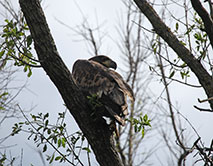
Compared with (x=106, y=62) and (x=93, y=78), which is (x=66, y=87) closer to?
(x=93, y=78)

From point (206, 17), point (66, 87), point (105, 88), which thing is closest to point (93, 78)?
point (105, 88)

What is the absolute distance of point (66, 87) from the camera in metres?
2.80

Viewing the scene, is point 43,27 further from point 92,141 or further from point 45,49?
point 92,141

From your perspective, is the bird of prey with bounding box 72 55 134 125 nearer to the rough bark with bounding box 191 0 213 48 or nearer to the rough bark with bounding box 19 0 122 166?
the rough bark with bounding box 19 0 122 166

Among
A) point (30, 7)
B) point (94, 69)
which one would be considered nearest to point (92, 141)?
point (94, 69)

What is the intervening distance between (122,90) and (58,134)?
0.85m

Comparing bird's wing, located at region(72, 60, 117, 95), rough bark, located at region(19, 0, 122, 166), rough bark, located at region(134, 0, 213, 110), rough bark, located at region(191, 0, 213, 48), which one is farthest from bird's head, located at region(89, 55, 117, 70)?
rough bark, located at region(191, 0, 213, 48)

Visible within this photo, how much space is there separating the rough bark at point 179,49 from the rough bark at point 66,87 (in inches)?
40.4

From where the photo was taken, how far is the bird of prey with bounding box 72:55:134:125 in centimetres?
297

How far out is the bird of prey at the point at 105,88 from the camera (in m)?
2.97

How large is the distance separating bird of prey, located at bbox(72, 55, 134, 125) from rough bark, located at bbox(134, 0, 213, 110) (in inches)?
28.9

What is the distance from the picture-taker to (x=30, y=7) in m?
2.69

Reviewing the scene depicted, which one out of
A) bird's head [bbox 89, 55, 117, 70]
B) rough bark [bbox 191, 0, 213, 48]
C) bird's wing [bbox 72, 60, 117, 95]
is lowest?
rough bark [bbox 191, 0, 213, 48]

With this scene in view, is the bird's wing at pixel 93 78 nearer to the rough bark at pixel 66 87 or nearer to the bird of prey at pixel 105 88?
the bird of prey at pixel 105 88
